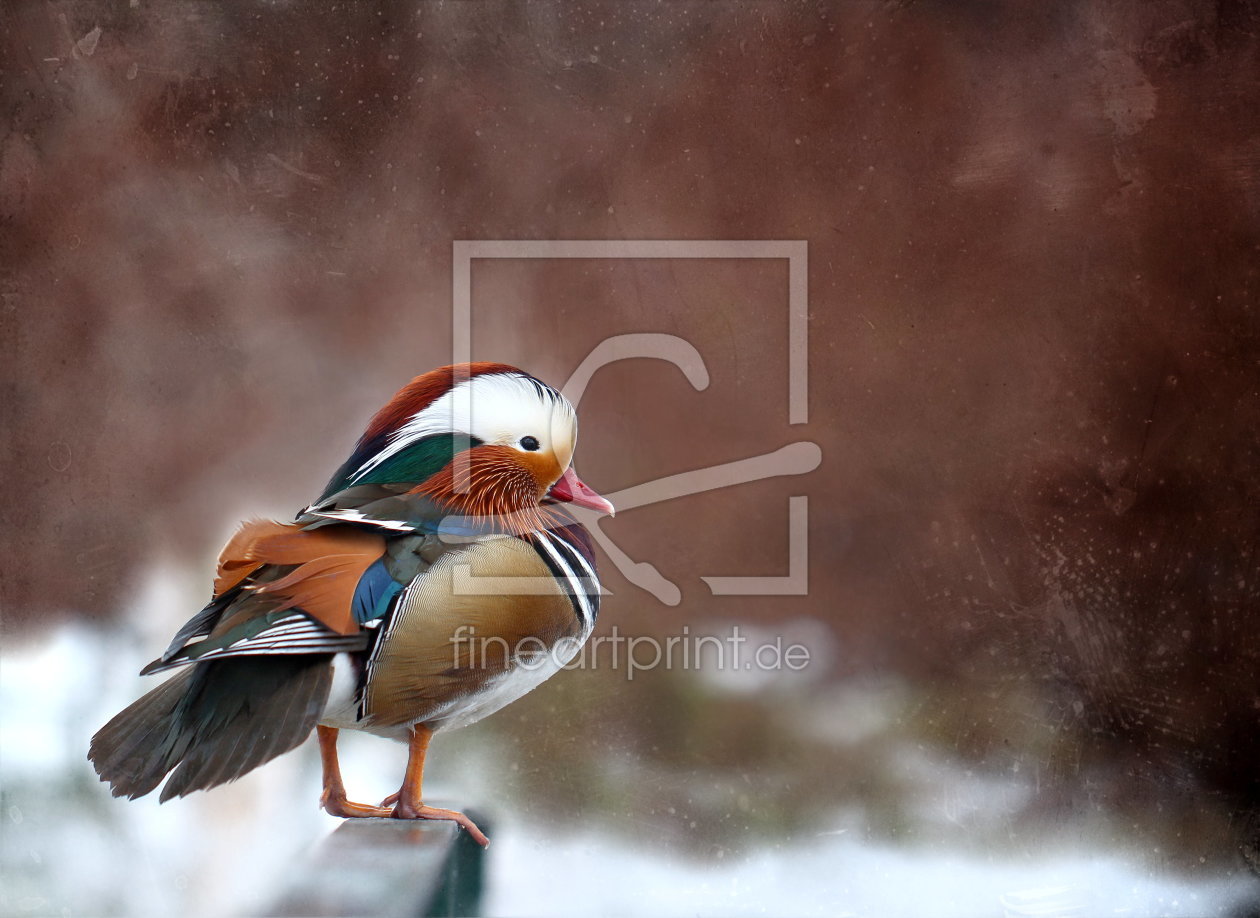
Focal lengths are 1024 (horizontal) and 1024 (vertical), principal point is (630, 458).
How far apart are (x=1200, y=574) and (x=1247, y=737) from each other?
0.30 m

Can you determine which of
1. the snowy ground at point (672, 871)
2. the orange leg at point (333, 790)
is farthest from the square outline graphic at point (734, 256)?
the orange leg at point (333, 790)

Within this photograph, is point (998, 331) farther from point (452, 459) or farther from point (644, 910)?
point (644, 910)

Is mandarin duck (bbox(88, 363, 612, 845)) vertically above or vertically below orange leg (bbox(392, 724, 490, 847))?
above

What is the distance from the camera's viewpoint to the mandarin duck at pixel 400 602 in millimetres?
1441

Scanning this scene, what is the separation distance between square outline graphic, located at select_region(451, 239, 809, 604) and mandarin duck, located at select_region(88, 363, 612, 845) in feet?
0.67

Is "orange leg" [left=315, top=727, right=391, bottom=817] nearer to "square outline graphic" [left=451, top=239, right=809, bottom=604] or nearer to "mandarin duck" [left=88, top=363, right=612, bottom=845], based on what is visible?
"mandarin duck" [left=88, top=363, right=612, bottom=845]

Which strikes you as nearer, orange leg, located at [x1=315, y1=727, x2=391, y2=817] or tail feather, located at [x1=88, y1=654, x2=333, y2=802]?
tail feather, located at [x1=88, y1=654, x2=333, y2=802]

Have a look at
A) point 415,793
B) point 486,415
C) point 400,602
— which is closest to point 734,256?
point 486,415

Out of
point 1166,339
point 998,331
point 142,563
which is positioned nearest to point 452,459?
point 142,563

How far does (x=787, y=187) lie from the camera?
179 centimetres

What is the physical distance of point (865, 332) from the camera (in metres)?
1.79

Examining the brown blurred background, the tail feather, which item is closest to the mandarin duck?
the tail feather

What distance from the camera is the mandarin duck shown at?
144 centimetres

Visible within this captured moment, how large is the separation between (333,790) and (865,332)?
3.96ft
